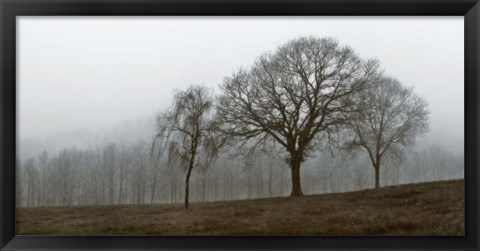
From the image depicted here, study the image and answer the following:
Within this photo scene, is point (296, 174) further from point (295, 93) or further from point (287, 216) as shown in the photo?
point (295, 93)

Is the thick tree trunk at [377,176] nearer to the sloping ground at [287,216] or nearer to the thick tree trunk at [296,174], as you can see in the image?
the sloping ground at [287,216]

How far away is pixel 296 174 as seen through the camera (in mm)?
2701

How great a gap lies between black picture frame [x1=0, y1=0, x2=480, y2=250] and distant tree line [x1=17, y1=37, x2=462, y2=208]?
0.14 meters

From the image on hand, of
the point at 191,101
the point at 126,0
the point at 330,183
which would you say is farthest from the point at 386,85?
the point at 126,0

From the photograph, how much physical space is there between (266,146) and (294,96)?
0.30 meters

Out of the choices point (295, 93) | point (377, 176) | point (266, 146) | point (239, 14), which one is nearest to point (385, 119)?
point (377, 176)

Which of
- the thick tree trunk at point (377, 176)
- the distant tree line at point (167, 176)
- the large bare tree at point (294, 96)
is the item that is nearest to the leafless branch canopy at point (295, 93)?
the large bare tree at point (294, 96)

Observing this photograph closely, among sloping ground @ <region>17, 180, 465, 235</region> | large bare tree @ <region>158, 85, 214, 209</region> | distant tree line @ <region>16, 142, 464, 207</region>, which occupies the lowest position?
sloping ground @ <region>17, 180, 465, 235</region>

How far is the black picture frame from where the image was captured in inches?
105

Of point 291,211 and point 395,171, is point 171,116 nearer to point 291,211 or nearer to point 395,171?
point 291,211

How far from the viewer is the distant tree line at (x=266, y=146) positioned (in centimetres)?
269

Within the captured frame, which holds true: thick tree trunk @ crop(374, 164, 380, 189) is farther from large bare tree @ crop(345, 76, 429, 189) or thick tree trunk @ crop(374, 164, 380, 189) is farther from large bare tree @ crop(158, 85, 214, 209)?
large bare tree @ crop(158, 85, 214, 209)

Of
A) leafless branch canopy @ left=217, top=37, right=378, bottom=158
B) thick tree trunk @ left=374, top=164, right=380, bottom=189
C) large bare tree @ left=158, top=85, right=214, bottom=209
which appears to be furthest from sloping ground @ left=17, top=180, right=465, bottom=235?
leafless branch canopy @ left=217, top=37, right=378, bottom=158

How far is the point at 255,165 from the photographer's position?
2.71 meters
